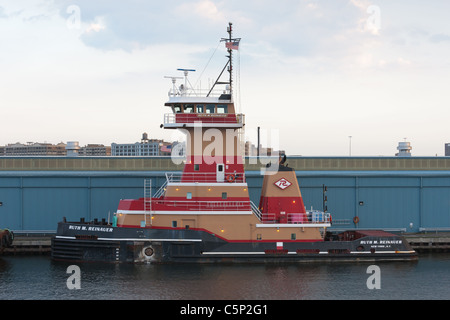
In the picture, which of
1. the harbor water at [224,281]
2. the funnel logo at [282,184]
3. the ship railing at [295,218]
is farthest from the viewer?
the funnel logo at [282,184]

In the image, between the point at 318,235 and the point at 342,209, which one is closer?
the point at 318,235

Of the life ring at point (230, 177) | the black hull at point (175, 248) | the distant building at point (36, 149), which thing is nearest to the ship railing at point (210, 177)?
the life ring at point (230, 177)

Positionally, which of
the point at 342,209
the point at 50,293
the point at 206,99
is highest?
the point at 206,99

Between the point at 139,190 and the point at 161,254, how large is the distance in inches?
272

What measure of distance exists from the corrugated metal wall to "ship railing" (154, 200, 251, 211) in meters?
5.43

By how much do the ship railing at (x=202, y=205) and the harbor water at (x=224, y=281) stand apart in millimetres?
2862

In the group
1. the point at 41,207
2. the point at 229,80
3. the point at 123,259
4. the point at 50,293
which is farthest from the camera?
the point at 41,207

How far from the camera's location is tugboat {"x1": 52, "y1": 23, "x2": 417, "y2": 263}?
975 inches

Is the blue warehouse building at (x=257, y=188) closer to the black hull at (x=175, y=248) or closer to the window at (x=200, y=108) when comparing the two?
the black hull at (x=175, y=248)

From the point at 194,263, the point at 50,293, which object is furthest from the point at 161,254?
the point at 50,293

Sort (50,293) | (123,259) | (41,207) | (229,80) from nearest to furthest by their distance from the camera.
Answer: (50,293) → (123,259) → (229,80) → (41,207)

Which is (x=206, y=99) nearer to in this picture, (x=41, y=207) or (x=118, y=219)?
(x=118, y=219)

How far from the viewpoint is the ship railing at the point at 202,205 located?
82.4ft

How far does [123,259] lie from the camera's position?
80.9 feet
